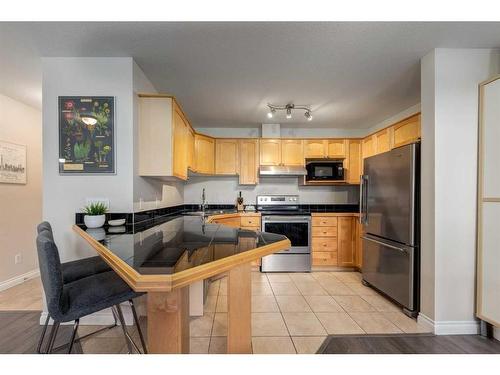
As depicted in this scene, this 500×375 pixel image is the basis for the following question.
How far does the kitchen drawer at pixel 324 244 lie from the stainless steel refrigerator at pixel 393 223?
2.22 ft

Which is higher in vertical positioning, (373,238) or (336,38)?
(336,38)

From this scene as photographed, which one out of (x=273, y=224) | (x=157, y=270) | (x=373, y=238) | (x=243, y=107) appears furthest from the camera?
(x=273, y=224)

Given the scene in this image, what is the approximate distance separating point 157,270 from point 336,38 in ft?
6.60

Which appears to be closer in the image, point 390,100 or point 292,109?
point 390,100

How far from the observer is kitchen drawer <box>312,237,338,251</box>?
12.5 ft

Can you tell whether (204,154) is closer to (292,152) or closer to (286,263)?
(292,152)

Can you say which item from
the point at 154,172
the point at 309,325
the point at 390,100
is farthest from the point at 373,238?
the point at 154,172

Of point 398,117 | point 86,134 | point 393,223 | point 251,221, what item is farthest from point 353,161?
point 86,134

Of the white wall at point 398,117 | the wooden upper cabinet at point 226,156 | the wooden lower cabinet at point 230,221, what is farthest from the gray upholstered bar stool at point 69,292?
the white wall at point 398,117

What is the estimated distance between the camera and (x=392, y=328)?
217 centimetres

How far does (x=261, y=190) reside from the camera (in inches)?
175

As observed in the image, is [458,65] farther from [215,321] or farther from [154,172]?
[215,321]

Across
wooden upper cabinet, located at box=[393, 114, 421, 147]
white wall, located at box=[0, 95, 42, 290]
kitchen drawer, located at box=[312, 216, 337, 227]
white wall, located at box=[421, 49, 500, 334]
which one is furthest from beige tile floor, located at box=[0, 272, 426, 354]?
wooden upper cabinet, located at box=[393, 114, 421, 147]

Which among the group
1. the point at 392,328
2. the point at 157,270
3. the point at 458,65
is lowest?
the point at 392,328
